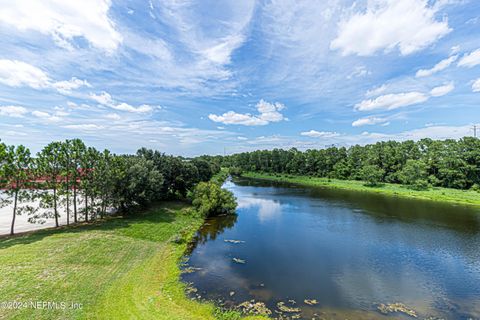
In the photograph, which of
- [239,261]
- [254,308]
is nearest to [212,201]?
[239,261]

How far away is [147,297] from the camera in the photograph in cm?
1264

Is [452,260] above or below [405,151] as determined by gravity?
below

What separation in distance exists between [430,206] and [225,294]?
1725 inches

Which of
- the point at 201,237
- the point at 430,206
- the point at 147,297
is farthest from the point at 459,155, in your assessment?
the point at 147,297

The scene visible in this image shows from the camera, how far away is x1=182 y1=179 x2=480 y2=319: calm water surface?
1376 centimetres

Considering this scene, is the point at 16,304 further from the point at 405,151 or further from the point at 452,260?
the point at 405,151

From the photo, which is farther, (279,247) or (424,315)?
(279,247)

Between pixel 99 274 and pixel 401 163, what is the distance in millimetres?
81419

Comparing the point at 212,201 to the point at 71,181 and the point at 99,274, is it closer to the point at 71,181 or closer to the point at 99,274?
the point at 71,181

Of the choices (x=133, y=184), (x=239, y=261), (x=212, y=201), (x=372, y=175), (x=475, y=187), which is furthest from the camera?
(x=372, y=175)

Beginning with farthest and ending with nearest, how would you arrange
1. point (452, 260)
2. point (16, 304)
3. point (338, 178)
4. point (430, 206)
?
point (338, 178) < point (430, 206) < point (452, 260) < point (16, 304)

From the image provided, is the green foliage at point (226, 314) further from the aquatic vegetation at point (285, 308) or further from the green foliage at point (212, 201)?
the green foliage at point (212, 201)

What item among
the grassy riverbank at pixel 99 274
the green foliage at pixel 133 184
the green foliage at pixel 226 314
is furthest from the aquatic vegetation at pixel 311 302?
the green foliage at pixel 133 184

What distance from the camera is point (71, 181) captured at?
2394 cm
